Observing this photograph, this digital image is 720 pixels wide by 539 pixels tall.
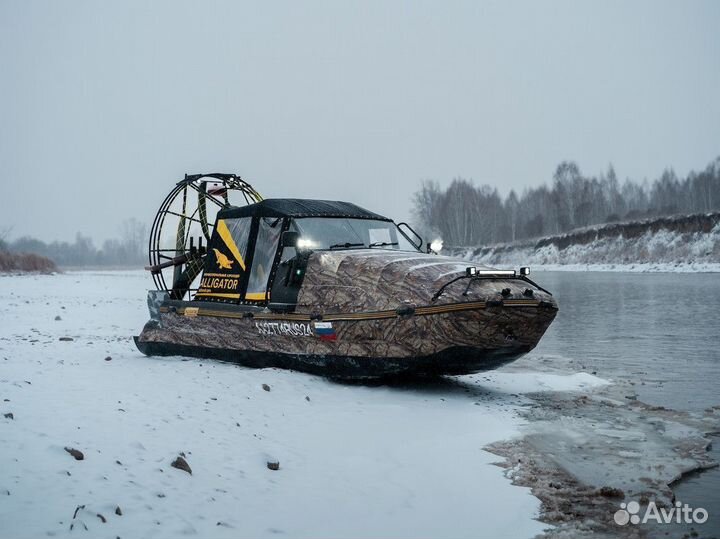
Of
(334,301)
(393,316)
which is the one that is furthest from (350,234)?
(393,316)

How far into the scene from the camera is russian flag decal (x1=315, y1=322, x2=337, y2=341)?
7867 mm

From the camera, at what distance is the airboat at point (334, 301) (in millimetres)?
7145

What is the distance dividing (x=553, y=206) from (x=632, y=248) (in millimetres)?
41834

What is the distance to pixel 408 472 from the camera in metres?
4.97

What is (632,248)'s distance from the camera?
5862 centimetres

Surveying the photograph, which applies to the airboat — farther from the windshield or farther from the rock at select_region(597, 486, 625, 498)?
the rock at select_region(597, 486, 625, 498)

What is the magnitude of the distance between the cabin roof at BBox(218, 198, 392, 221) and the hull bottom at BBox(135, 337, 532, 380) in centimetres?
188

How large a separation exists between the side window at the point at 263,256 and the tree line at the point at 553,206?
7879 centimetres

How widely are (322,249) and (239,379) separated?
209cm

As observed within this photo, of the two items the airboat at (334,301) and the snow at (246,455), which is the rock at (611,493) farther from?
the airboat at (334,301)

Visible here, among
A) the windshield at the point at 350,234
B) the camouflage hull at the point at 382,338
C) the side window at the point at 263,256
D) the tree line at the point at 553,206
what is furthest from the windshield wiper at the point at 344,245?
the tree line at the point at 553,206

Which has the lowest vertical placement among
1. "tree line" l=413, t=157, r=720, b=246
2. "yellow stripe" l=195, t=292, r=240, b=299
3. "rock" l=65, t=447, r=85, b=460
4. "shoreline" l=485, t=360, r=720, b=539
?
"shoreline" l=485, t=360, r=720, b=539

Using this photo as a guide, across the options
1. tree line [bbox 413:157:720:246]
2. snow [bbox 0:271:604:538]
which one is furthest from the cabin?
tree line [bbox 413:157:720:246]

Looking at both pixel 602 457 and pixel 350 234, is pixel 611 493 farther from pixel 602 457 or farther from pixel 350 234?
pixel 350 234
